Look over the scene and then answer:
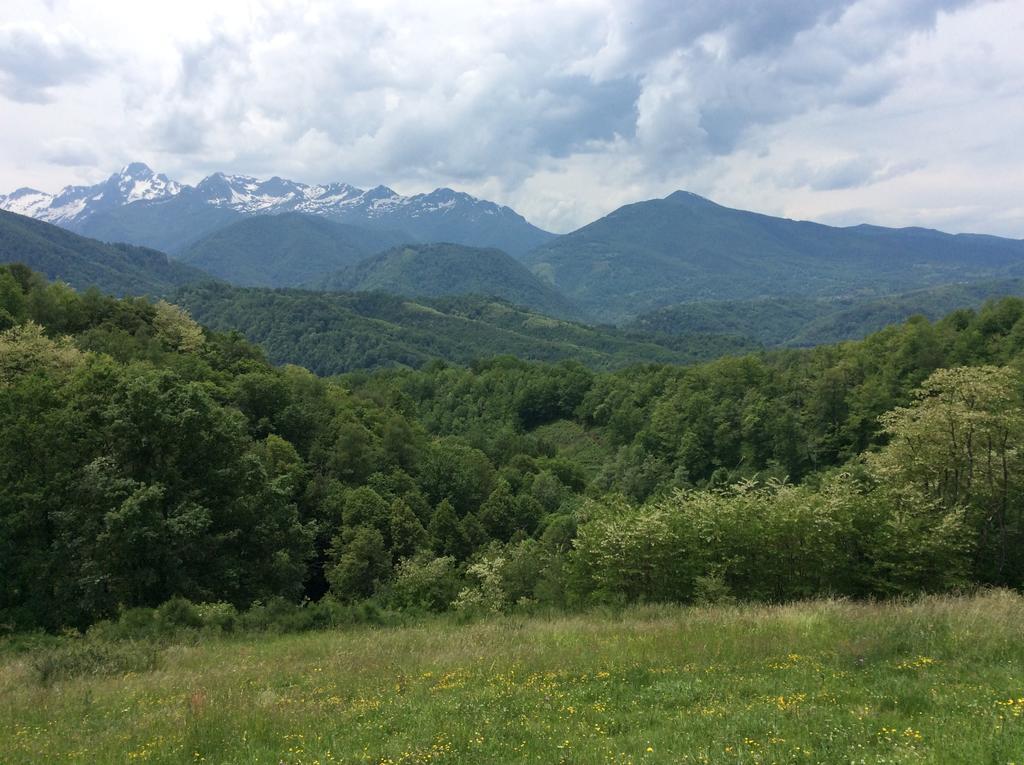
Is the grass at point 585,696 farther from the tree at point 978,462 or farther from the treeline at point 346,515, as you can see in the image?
the tree at point 978,462

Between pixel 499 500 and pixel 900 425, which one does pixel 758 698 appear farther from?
pixel 499 500

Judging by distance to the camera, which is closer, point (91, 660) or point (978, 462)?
point (91, 660)

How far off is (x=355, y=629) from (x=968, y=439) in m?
23.3

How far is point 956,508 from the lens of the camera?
21.4 meters

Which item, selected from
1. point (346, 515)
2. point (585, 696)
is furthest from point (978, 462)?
point (346, 515)

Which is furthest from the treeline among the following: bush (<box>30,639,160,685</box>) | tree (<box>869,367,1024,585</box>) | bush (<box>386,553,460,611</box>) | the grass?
bush (<box>30,639,160,685</box>)

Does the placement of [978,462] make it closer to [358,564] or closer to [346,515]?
[358,564]

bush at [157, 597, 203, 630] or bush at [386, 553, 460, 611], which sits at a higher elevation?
bush at [157, 597, 203, 630]

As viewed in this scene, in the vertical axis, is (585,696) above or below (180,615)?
above

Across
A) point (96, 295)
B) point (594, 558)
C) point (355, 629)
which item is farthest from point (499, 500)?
point (96, 295)

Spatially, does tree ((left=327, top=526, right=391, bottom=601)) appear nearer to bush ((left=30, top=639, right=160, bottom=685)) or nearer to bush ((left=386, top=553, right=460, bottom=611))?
bush ((left=386, top=553, right=460, bottom=611))

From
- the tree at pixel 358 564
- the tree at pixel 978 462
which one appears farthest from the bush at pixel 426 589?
the tree at pixel 978 462

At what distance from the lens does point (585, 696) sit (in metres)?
10.6

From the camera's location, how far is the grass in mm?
8164
